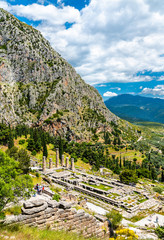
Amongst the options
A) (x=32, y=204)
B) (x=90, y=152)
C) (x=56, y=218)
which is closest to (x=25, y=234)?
(x=32, y=204)

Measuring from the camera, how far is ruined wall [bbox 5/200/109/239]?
1166 centimetres

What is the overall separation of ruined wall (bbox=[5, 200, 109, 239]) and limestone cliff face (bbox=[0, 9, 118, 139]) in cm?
10356

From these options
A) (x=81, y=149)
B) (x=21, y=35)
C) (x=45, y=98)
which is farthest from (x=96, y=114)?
(x=21, y=35)

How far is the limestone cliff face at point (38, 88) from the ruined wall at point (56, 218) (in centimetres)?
10356

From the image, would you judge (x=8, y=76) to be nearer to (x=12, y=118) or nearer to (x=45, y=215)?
(x=12, y=118)

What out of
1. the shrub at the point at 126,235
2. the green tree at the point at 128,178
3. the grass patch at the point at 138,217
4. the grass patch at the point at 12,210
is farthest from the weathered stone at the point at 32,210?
the green tree at the point at 128,178

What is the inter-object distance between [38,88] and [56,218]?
133803 millimetres

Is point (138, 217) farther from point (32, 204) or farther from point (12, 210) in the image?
point (32, 204)

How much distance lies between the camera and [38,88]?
138 metres

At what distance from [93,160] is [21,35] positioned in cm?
12343

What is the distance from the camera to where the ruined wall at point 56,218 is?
38.3 ft

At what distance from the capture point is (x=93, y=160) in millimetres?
89125

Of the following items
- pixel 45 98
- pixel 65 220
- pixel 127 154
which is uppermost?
pixel 45 98

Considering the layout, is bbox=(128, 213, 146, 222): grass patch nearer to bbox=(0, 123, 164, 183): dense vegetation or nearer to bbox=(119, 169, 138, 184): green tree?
bbox=(119, 169, 138, 184): green tree
